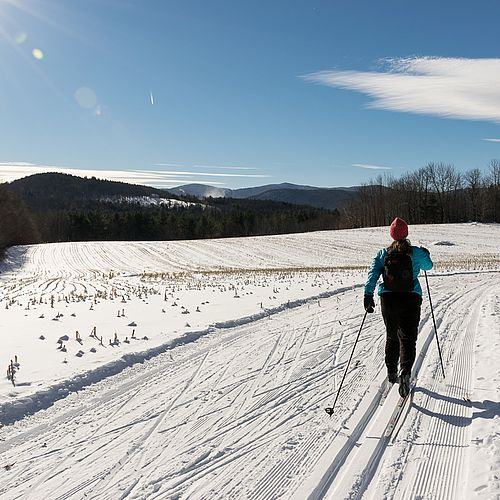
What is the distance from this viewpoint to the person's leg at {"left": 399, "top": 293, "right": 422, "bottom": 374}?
224 inches

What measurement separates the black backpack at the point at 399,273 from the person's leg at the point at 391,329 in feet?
0.61

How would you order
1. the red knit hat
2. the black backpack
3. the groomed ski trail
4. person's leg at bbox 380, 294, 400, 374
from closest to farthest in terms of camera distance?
the groomed ski trail < the black backpack < person's leg at bbox 380, 294, 400, 374 < the red knit hat

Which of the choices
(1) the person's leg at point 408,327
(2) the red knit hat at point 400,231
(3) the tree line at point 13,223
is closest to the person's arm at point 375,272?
(2) the red knit hat at point 400,231

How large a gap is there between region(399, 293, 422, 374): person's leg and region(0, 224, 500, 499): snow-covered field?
447mm

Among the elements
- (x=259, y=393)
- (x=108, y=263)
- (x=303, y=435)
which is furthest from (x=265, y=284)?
(x=108, y=263)

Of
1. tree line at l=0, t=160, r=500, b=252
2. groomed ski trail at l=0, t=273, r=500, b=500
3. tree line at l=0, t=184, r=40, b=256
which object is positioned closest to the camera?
groomed ski trail at l=0, t=273, r=500, b=500

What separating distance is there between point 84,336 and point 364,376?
5485 millimetres

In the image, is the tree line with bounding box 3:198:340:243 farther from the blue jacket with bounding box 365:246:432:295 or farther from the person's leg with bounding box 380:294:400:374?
the person's leg with bounding box 380:294:400:374

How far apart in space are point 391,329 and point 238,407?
2256 millimetres

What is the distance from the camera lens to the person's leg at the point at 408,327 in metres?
5.70

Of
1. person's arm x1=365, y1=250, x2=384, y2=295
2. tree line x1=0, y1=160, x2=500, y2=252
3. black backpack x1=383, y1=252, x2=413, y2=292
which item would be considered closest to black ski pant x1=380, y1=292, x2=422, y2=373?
black backpack x1=383, y1=252, x2=413, y2=292

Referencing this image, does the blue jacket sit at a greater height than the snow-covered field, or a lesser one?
greater

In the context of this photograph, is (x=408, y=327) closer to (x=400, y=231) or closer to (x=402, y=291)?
(x=402, y=291)

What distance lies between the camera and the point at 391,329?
19.3 ft
